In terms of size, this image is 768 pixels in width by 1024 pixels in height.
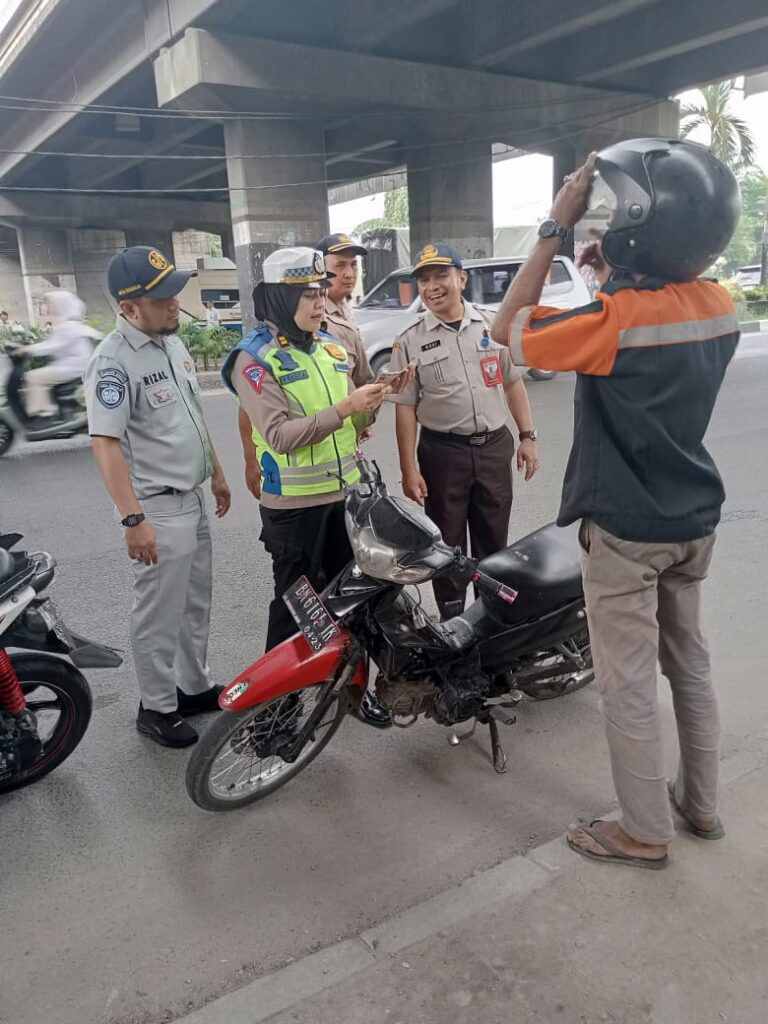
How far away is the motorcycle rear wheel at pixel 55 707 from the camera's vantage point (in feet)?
9.26

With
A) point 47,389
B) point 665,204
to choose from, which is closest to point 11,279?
point 47,389

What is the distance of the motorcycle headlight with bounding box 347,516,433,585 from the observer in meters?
2.45

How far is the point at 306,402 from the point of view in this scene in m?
2.86

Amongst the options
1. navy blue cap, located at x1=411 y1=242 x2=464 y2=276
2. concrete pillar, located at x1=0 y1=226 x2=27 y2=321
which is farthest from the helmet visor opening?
concrete pillar, located at x1=0 y1=226 x2=27 y2=321

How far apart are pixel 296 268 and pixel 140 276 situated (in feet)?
1.85

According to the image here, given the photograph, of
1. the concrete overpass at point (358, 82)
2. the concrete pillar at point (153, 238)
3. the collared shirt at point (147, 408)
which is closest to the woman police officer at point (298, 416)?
the collared shirt at point (147, 408)

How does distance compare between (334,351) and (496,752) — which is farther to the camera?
(334,351)

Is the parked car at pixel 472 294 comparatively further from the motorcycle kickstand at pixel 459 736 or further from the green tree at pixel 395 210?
the green tree at pixel 395 210

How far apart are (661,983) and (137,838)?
1621 millimetres

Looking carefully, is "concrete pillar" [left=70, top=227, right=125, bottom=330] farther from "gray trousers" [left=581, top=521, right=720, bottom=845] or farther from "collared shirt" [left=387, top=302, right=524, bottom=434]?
"gray trousers" [left=581, top=521, right=720, bottom=845]

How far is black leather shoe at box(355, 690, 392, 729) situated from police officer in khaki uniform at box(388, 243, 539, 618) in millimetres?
620

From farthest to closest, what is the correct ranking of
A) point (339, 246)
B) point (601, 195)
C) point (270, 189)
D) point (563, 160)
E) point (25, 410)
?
point (563, 160) < point (270, 189) < point (25, 410) < point (339, 246) < point (601, 195)

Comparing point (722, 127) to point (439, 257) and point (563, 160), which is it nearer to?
point (563, 160)

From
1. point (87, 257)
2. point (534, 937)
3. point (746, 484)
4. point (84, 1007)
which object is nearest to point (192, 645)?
point (84, 1007)
